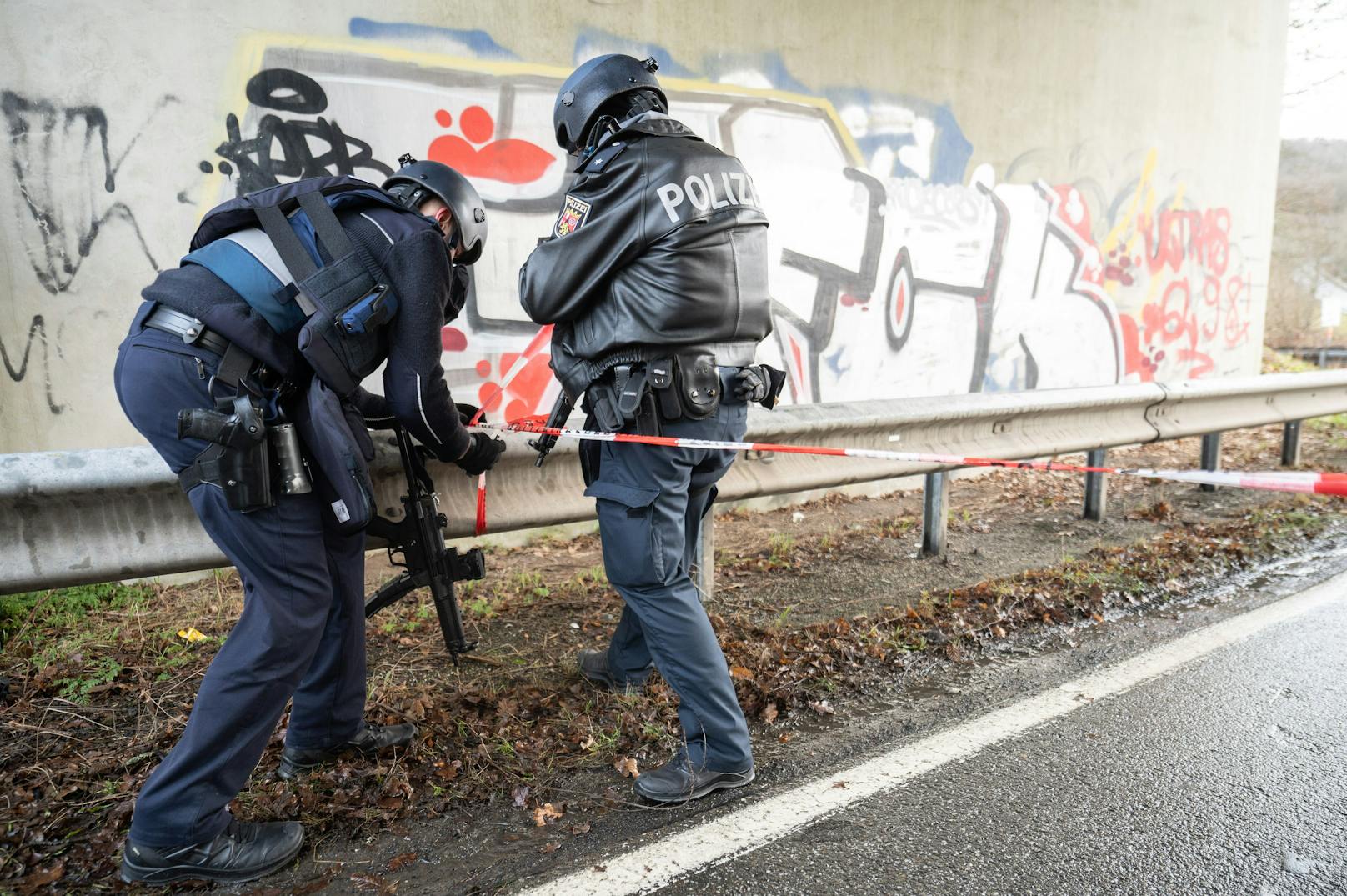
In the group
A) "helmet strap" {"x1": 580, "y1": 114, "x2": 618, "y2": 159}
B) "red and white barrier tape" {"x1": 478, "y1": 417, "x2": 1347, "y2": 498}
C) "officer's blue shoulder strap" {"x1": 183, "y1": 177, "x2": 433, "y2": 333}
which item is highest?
"helmet strap" {"x1": 580, "y1": 114, "x2": 618, "y2": 159}

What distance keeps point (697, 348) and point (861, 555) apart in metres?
2.65

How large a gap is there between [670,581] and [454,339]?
3.06 metres

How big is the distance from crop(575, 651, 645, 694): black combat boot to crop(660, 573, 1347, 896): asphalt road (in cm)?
100

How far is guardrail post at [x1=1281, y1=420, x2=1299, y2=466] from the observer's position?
7.30 meters

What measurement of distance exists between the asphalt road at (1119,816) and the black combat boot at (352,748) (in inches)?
43.2

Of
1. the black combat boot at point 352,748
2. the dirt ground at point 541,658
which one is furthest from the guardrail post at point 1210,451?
the black combat boot at point 352,748

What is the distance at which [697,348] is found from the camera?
2.64m

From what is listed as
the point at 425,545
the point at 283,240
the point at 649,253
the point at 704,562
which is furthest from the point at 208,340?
the point at 704,562

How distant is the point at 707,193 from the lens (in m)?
2.58

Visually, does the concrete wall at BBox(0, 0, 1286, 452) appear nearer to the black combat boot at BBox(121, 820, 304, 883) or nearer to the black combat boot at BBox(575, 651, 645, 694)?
the black combat boot at BBox(575, 651, 645, 694)

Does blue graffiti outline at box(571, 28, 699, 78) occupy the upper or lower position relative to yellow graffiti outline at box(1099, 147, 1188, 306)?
upper

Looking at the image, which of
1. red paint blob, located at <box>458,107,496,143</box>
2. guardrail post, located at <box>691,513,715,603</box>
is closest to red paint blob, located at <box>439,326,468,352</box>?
red paint blob, located at <box>458,107,496,143</box>

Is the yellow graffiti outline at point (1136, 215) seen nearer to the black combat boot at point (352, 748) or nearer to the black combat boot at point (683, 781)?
the black combat boot at point (683, 781)

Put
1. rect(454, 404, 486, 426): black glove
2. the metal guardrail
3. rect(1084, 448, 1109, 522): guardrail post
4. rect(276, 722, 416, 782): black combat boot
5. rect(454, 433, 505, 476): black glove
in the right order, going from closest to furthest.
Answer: the metal guardrail → rect(276, 722, 416, 782): black combat boot → rect(454, 433, 505, 476): black glove → rect(454, 404, 486, 426): black glove → rect(1084, 448, 1109, 522): guardrail post
